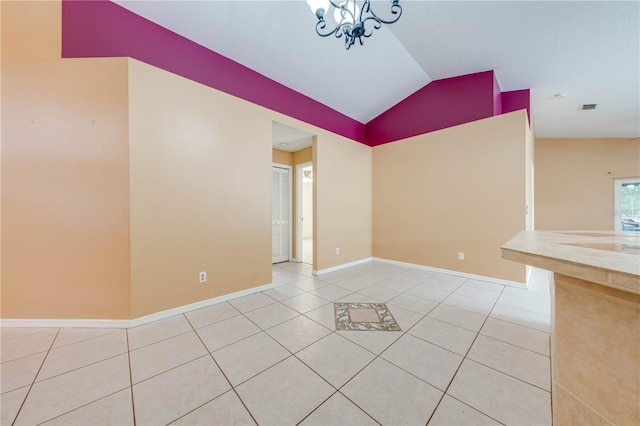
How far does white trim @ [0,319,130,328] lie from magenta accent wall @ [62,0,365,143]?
8.49 feet

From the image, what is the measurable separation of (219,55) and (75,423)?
3.61 meters

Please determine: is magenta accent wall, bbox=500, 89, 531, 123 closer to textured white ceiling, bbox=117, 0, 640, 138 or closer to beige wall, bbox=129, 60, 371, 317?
textured white ceiling, bbox=117, 0, 640, 138

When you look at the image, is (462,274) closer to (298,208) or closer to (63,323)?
(298,208)

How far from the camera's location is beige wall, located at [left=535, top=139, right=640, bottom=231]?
18.6 feet

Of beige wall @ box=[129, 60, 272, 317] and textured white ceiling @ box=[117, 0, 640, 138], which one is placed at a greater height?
textured white ceiling @ box=[117, 0, 640, 138]

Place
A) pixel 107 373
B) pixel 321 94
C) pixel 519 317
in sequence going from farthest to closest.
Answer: pixel 321 94 → pixel 519 317 → pixel 107 373

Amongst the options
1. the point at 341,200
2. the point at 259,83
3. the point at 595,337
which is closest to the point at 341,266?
the point at 341,200

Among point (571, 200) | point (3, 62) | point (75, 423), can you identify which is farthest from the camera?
point (571, 200)

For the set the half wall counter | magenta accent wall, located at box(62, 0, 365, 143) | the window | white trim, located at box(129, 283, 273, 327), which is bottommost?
white trim, located at box(129, 283, 273, 327)

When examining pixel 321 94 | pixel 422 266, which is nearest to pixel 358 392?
pixel 422 266

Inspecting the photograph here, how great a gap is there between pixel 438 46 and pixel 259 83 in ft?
8.74

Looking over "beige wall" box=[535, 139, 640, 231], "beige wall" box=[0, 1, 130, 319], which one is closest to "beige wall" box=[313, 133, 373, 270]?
"beige wall" box=[0, 1, 130, 319]

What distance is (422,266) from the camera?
4.16m

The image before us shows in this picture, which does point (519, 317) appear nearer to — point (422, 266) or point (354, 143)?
point (422, 266)
